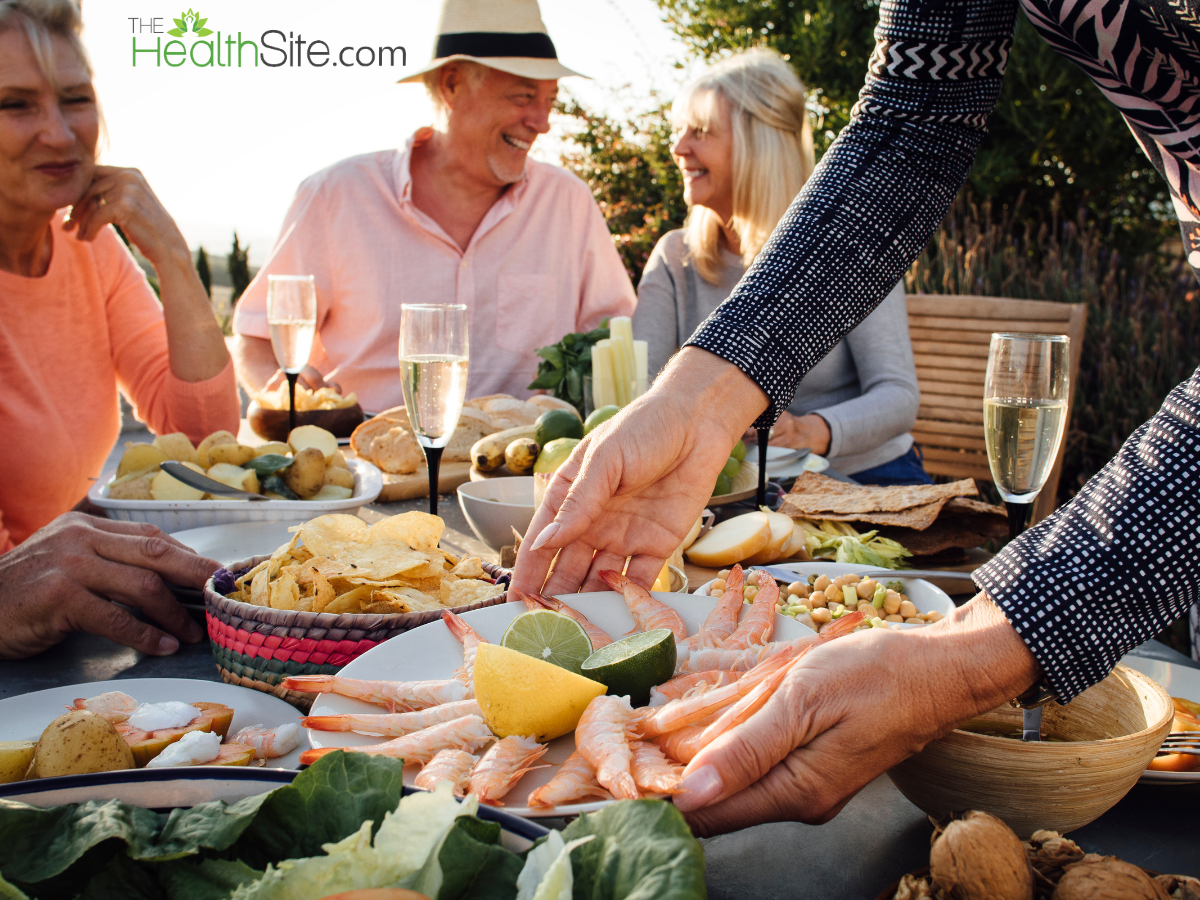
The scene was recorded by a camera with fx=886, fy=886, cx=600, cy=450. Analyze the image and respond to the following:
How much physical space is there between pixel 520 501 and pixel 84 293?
193 cm

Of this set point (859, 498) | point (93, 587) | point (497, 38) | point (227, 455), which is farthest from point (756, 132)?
point (93, 587)

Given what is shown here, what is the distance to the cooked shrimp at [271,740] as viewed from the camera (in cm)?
95

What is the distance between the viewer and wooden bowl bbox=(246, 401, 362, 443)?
9.09ft

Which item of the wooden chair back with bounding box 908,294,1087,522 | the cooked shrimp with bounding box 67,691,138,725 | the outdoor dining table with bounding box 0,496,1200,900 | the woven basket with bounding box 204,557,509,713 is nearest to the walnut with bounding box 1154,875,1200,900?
the outdoor dining table with bounding box 0,496,1200,900

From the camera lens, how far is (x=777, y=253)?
58.8 inches

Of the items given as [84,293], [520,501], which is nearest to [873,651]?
[520,501]

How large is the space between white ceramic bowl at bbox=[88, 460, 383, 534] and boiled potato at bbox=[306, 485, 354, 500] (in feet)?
0.36

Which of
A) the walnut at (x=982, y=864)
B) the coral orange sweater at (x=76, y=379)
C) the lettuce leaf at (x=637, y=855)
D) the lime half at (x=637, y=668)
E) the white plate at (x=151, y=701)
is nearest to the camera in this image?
the lettuce leaf at (x=637, y=855)

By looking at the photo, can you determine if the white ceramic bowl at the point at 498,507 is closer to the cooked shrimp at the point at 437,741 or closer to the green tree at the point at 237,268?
the cooked shrimp at the point at 437,741

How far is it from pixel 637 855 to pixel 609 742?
255 millimetres

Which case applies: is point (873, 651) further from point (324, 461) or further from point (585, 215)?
point (585, 215)

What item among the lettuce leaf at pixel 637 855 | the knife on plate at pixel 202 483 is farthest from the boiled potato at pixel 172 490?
the lettuce leaf at pixel 637 855

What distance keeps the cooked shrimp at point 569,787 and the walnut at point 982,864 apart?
0.90ft

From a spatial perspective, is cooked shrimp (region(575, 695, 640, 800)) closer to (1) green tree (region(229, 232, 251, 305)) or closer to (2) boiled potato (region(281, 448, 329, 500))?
(2) boiled potato (region(281, 448, 329, 500))
